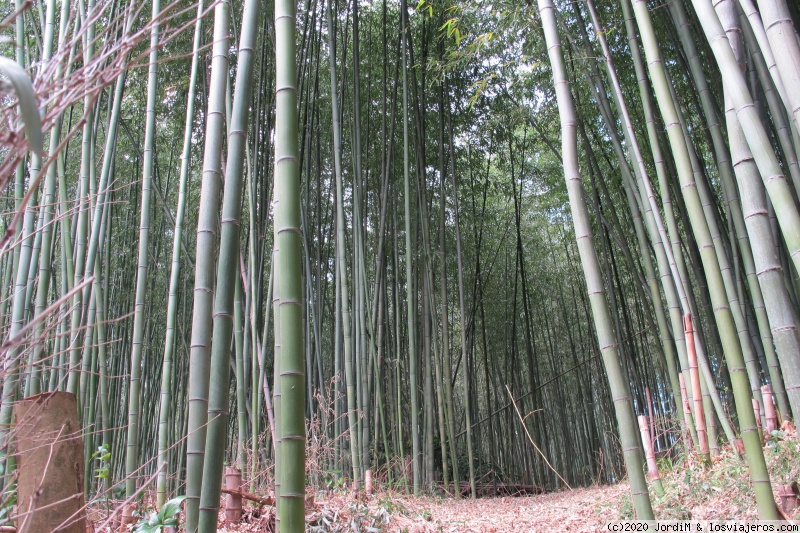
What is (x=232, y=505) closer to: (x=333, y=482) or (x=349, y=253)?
(x=333, y=482)

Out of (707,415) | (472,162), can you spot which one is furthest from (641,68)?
(472,162)

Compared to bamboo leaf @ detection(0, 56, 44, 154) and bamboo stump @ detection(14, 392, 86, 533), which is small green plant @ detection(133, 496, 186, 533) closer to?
bamboo stump @ detection(14, 392, 86, 533)

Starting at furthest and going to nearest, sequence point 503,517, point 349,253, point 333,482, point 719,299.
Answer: point 349,253, point 503,517, point 333,482, point 719,299

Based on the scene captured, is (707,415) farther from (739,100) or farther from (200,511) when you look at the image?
(200,511)

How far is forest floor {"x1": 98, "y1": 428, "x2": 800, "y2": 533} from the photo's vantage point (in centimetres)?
217

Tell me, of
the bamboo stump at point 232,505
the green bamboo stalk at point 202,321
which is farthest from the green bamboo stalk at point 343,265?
the green bamboo stalk at point 202,321

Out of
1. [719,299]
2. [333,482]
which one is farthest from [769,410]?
[333,482]

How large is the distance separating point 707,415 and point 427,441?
2.43m

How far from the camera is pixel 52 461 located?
1.28m

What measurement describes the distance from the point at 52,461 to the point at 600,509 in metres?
2.47

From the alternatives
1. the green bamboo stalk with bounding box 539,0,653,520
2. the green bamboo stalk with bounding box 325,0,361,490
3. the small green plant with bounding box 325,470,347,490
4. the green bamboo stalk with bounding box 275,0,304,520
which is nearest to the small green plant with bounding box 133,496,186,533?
the green bamboo stalk with bounding box 275,0,304,520

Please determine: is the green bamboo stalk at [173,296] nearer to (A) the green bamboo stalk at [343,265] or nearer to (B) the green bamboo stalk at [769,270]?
(A) the green bamboo stalk at [343,265]

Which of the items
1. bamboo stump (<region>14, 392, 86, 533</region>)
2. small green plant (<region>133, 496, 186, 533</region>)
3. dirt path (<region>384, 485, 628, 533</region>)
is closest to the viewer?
bamboo stump (<region>14, 392, 86, 533</region>)

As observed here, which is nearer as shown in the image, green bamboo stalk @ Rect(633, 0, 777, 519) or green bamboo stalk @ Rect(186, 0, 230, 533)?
green bamboo stalk @ Rect(633, 0, 777, 519)
